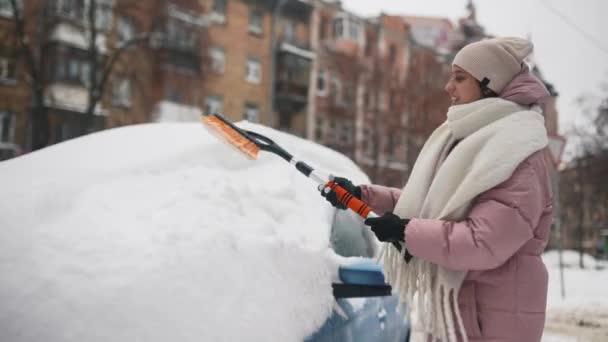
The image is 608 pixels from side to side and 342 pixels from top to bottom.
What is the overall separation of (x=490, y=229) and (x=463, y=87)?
54 cm

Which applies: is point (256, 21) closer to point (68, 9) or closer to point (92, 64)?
point (68, 9)

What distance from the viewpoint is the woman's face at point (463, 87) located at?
166cm

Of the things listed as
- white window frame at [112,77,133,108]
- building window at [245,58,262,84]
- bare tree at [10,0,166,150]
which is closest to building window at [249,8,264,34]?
building window at [245,58,262,84]

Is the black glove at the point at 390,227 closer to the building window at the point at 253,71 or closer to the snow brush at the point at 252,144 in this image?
the snow brush at the point at 252,144

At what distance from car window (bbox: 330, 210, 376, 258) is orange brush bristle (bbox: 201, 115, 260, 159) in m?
0.50

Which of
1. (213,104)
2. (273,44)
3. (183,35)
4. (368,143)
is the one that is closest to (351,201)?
(183,35)

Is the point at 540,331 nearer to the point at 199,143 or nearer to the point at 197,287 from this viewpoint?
the point at 197,287

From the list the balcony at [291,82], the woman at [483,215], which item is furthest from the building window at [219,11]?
the woman at [483,215]

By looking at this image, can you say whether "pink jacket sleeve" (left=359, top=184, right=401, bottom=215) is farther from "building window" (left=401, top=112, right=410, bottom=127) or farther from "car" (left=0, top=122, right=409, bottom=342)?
"building window" (left=401, top=112, right=410, bottom=127)

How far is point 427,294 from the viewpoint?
1.56m

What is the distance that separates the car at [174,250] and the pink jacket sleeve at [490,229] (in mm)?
451

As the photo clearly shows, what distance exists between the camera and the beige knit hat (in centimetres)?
161

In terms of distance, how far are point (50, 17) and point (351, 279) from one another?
17.2m

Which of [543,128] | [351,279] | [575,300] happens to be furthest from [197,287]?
[575,300]
